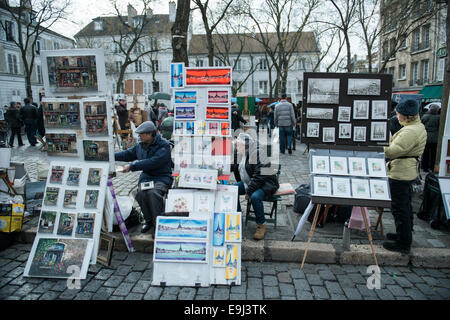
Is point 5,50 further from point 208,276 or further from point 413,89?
point 413,89

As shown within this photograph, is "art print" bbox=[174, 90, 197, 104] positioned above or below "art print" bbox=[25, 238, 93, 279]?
above

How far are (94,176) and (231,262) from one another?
1.73 metres

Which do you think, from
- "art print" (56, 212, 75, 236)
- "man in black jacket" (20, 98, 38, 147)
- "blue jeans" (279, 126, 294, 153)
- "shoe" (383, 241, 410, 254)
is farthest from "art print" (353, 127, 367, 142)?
"man in black jacket" (20, 98, 38, 147)

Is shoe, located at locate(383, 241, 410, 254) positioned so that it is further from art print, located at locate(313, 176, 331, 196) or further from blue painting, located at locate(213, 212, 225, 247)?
blue painting, located at locate(213, 212, 225, 247)

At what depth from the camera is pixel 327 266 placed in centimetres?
344

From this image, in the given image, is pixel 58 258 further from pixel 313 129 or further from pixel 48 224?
pixel 313 129

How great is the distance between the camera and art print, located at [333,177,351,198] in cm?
321

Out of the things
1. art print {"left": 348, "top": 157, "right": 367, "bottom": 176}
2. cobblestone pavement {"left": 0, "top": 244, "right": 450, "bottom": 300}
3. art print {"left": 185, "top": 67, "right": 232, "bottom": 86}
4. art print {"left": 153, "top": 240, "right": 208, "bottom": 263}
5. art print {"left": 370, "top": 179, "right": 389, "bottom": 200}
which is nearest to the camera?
cobblestone pavement {"left": 0, "top": 244, "right": 450, "bottom": 300}

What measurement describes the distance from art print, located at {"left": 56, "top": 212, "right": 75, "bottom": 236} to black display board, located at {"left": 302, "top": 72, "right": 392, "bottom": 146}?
2745 millimetres

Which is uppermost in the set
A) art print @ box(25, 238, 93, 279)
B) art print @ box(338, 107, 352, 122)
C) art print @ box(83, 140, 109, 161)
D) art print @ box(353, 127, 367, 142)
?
art print @ box(338, 107, 352, 122)

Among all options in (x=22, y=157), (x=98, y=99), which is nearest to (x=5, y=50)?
(x=22, y=157)

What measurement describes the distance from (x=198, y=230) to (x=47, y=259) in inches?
63.4

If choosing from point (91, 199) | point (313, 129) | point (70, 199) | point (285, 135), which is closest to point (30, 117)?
point (285, 135)

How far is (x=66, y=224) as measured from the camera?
327cm
